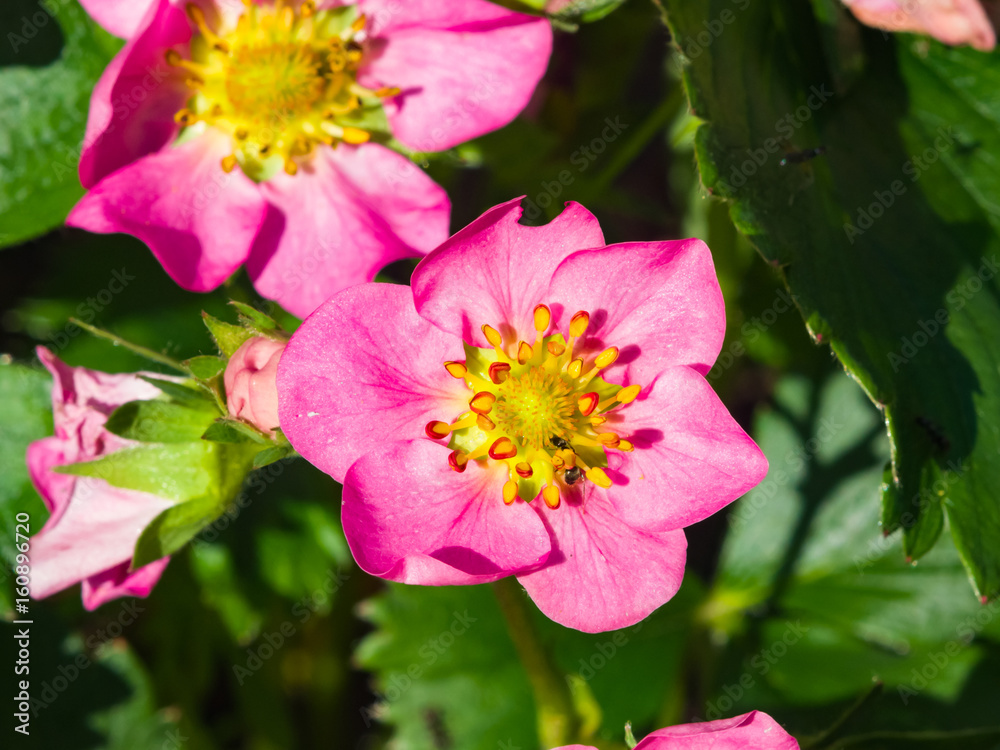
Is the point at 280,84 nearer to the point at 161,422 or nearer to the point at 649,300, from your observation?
the point at 161,422

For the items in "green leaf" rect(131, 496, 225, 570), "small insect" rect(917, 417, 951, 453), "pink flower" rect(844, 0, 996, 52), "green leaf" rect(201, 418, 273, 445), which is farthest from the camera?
"pink flower" rect(844, 0, 996, 52)

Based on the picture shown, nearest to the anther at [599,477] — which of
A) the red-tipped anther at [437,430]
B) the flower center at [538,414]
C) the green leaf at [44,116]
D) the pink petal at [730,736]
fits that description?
the flower center at [538,414]

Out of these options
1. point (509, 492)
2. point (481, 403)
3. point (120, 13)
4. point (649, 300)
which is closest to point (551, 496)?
point (509, 492)

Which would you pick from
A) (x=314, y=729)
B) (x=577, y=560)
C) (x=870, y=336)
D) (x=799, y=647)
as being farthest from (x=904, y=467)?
(x=314, y=729)

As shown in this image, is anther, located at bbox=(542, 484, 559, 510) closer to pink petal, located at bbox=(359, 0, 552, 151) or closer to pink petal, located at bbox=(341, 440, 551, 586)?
pink petal, located at bbox=(341, 440, 551, 586)

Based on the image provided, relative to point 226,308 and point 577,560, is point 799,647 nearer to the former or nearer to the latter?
point 577,560

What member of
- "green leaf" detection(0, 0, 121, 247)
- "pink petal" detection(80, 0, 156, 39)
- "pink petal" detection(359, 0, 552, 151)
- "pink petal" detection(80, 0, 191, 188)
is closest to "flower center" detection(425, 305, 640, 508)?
"pink petal" detection(359, 0, 552, 151)
